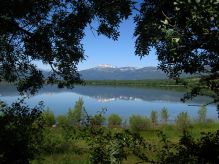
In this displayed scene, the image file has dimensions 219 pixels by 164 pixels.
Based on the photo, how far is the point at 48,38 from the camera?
42.4 ft

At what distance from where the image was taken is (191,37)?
501 cm

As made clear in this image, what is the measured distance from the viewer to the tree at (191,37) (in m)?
4.53

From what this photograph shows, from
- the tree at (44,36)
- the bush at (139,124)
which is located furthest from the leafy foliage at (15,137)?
the bush at (139,124)

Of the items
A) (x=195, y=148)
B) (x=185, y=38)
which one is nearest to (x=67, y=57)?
(x=195, y=148)

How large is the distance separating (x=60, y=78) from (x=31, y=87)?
3.65 feet

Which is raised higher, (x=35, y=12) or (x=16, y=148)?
(x=35, y=12)

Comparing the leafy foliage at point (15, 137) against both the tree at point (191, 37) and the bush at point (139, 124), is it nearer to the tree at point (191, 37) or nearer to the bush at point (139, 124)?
the tree at point (191, 37)

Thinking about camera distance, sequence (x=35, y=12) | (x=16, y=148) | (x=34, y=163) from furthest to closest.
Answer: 1. (x=34, y=163)
2. (x=35, y=12)
3. (x=16, y=148)

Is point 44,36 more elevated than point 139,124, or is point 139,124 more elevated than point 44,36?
point 44,36

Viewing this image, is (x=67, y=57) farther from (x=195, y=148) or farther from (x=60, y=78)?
(x=195, y=148)

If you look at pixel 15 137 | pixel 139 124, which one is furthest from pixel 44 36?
pixel 139 124

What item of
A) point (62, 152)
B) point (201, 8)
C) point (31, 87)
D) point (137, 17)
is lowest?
point (62, 152)

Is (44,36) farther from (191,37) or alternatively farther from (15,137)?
(191,37)

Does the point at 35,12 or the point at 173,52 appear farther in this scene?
the point at 35,12
